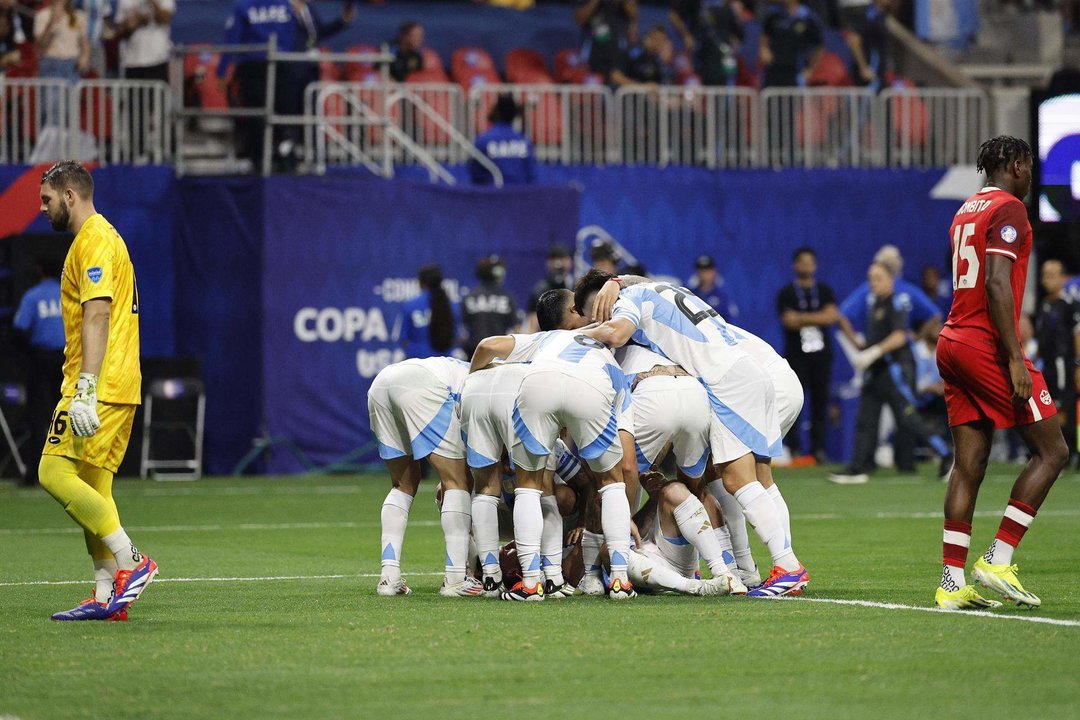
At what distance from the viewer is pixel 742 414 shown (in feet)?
32.1

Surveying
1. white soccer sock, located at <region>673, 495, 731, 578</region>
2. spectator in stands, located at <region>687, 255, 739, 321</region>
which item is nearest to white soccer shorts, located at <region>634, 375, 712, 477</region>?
white soccer sock, located at <region>673, 495, 731, 578</region>

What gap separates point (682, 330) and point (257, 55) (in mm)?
12896

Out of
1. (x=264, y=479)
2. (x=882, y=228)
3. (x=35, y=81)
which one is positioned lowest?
(x=264, y=479)

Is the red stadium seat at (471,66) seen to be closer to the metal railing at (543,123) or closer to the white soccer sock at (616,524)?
the metal railing at (543,123)

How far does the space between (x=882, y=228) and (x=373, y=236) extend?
690 centimetres

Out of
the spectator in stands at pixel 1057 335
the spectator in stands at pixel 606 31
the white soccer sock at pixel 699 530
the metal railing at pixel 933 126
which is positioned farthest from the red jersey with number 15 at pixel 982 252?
the spectator in stands at pixel 606 31

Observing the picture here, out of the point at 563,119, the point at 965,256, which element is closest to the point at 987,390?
the point at 965,256

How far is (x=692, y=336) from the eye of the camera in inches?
393

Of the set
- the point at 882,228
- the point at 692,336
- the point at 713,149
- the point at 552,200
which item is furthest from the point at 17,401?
the point at 692,336

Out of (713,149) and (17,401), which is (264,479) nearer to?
(17,401)

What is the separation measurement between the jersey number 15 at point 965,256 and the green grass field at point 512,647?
62.5 inches

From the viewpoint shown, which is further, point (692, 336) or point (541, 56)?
point (541, 56)

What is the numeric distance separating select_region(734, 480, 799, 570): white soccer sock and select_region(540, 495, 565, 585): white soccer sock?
99 cm

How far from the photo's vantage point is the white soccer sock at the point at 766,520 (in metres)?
9.56
